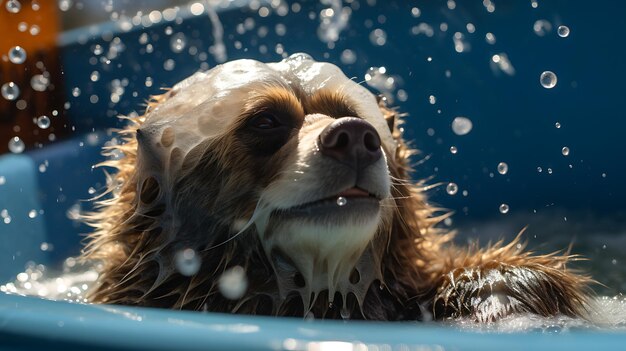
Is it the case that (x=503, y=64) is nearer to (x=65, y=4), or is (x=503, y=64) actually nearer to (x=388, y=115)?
(x=388, y=115)

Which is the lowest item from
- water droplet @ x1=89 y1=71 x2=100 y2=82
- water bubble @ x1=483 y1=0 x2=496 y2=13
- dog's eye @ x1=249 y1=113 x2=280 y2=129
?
water droplet @ x1=89 y1=71 x2=100 y2=82

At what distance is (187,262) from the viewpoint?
2279 millimetres

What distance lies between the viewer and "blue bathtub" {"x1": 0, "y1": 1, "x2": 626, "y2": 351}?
397 centimetres

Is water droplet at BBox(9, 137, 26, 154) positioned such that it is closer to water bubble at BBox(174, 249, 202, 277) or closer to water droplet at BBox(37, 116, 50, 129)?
water droplet at BBox(37, 116, 50, 129)

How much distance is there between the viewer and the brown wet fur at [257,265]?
2.25m

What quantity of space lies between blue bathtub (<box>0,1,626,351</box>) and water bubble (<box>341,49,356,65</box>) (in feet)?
0.09

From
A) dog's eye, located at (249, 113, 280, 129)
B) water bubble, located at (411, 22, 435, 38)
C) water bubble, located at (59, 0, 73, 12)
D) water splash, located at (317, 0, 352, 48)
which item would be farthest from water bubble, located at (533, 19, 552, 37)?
water bubble, located at (59, 0, 73, 12)

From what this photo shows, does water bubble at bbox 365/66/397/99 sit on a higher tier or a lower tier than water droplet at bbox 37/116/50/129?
higher

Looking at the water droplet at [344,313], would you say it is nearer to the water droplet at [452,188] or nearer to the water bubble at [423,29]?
the water droplet at [452,188]

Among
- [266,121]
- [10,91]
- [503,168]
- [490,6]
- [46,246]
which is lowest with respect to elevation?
[46,246]

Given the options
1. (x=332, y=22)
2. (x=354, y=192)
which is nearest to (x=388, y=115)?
(x=354, y=192)

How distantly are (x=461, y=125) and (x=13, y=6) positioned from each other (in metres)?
3.00

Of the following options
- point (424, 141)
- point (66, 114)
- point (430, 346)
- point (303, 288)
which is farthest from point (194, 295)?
point (66, 114)

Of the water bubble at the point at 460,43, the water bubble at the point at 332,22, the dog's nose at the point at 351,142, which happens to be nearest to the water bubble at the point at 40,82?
the water bubble at the point at 332,22
